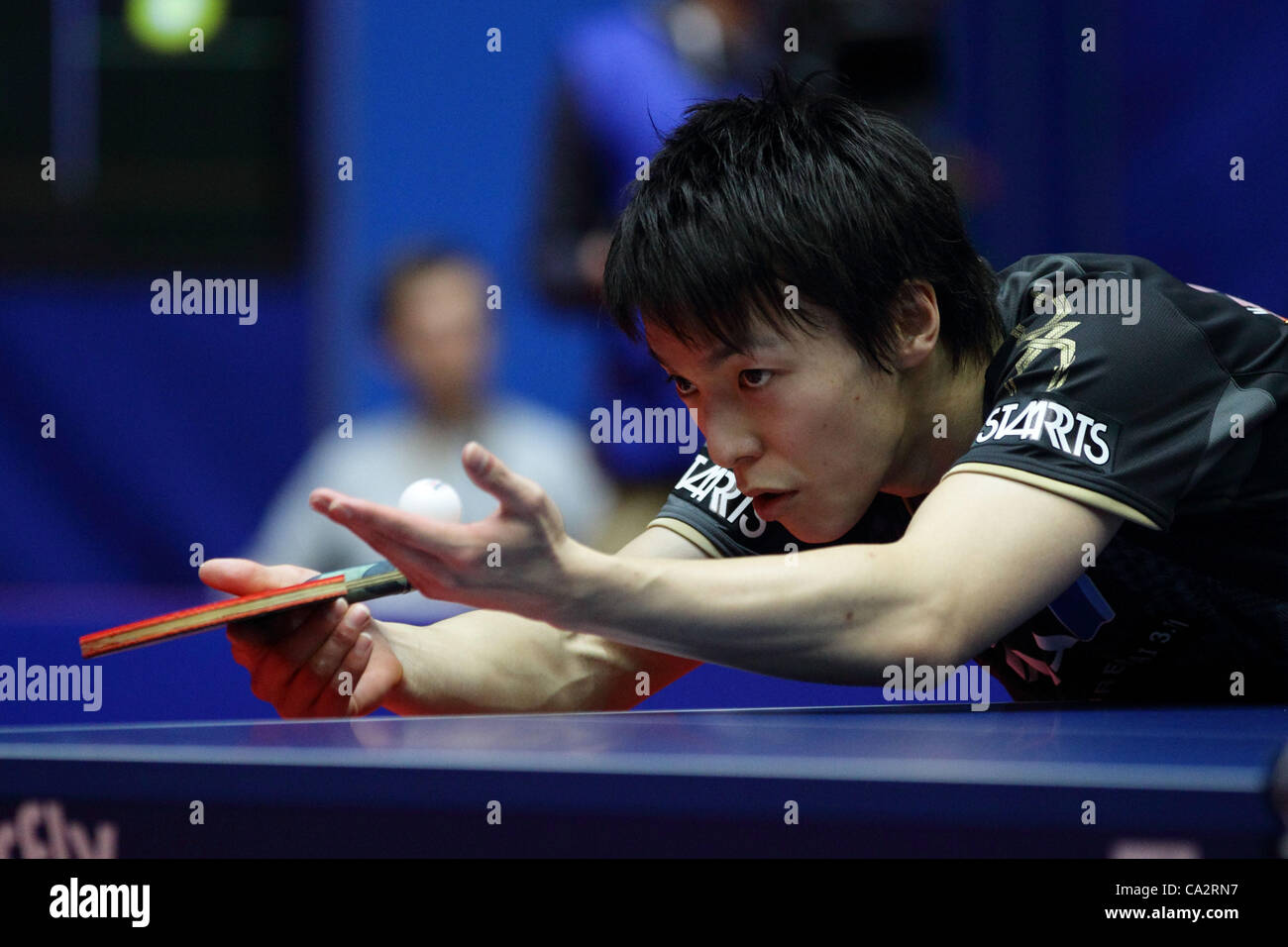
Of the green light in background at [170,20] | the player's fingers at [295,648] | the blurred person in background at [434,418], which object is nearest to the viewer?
the player's fingers at [295,648]

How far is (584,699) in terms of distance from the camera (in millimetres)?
2025

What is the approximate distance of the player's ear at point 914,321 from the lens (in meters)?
1.77

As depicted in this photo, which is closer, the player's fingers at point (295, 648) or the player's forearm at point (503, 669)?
the player's fingers at point (295, 648)

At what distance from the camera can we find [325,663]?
179cm

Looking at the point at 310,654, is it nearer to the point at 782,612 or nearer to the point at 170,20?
the point at 782,612

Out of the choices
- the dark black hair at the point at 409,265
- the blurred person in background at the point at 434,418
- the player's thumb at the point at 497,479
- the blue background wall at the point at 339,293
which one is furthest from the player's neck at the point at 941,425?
the dark black hair at the point at 409,265

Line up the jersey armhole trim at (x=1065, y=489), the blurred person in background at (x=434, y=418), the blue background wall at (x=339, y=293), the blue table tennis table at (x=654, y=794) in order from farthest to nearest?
the blue background wall at (x=339, y=293) → the blurred person in background at (x=434, y=418) → the jersey armhole trim at (x=1065, y=489) → the blue table tennis table at (x=654, y=794)

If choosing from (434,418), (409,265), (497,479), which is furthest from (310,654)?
(409,265)

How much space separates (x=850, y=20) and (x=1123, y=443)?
314 centimetres

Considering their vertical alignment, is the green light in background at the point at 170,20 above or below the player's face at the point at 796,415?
above

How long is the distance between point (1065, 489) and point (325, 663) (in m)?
0.82

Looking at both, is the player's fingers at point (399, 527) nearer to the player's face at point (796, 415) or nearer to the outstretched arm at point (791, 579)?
the outstretched arm at point (791, 579)

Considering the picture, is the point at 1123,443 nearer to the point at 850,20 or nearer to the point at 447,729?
the point at 447,729

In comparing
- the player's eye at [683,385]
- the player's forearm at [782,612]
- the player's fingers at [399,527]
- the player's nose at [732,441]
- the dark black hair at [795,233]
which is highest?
the dark black hair at [795,233]
